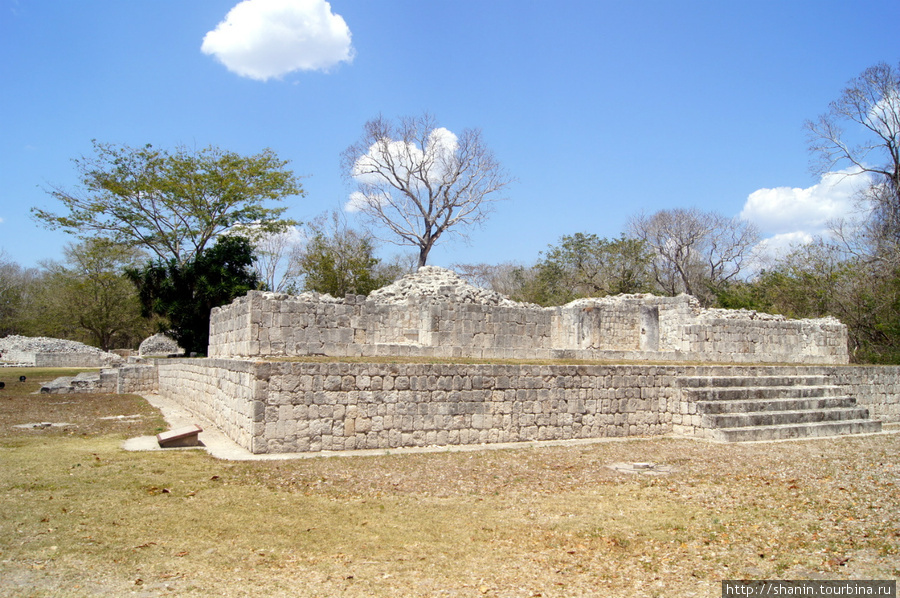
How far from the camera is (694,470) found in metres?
8.34

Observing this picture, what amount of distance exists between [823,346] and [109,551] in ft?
74.9

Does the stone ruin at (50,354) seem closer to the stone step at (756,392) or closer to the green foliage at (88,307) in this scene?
the green foliage at (88,307)

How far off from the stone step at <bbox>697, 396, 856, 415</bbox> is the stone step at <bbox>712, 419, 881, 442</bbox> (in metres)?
0.52

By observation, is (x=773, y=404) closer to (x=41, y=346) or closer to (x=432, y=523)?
(x=432, y=523)

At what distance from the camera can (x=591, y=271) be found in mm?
38500

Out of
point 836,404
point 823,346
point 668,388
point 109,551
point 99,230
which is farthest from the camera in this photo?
point 99,230

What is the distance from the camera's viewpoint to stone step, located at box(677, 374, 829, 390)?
12.3 m

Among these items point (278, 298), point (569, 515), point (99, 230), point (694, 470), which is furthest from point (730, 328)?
point (99, 230)

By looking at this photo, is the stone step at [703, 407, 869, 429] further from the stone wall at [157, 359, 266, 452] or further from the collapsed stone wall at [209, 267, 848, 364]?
the stone wall at [157, 359, 266, 452]

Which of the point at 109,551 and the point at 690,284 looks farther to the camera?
the point at 690,284

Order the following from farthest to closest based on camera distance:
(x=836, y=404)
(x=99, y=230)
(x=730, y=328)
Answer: (x=99, y=230), (x=730, y=328), (x=836, y=404)

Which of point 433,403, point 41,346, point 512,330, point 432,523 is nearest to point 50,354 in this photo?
point 41,346

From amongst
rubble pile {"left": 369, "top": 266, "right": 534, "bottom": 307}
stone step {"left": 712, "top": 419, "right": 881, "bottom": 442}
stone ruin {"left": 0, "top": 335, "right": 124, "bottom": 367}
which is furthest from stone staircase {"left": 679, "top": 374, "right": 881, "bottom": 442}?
stone ruin {"left": 0, "top": 335, "right": 124, "bottom": 367}

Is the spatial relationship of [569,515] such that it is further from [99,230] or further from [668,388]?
[99,230]
